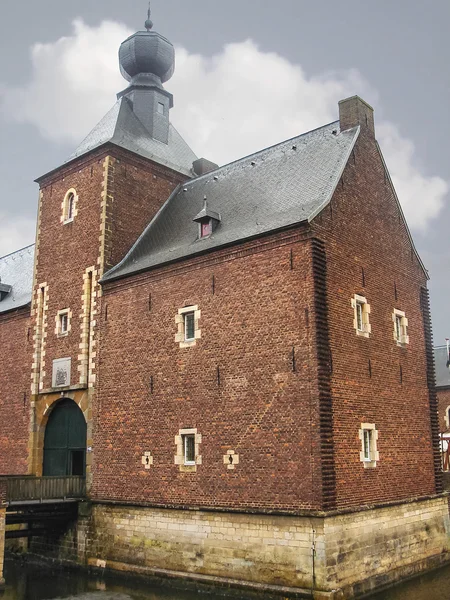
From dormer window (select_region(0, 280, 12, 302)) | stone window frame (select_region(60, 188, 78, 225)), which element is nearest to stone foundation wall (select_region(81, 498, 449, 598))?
stone window frame (select_region(60, 188, 78, 225))

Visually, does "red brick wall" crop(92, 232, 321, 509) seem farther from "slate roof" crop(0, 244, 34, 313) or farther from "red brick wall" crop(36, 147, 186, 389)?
"slate roof" crop(0, 244, 34, 313)

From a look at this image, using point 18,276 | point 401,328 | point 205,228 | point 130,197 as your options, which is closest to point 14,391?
point 18,276

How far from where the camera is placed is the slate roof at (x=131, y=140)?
2072 cm

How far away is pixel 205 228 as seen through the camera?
17.2 meters

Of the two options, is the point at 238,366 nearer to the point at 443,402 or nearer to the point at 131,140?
the point at 131,140

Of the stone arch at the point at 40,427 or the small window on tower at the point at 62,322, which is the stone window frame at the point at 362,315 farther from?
the stone arch at the point at 40,427

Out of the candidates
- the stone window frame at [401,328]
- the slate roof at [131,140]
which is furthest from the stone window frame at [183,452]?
the slate roof at [131,140]

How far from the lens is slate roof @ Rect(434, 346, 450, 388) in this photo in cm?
3666

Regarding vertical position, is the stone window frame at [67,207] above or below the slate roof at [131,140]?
below

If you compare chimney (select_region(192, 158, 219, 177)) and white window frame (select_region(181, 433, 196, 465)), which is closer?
→ white window frame (select_region(181, 433, 196, 465))

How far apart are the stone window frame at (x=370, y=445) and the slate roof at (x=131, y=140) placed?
11251mm

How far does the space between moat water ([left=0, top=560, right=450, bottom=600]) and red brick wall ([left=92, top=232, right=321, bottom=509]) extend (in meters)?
1.89

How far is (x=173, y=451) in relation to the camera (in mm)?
15680

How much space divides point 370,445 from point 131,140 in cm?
1238
